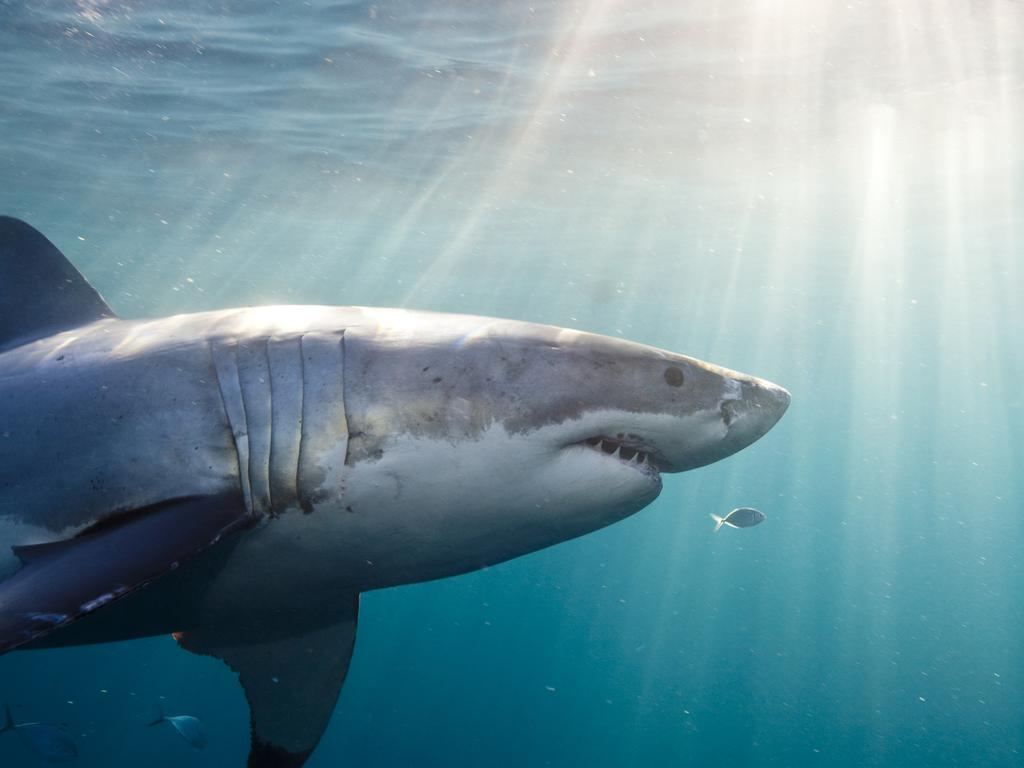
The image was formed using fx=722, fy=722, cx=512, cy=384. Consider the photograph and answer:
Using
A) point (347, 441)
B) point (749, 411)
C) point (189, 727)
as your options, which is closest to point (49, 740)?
point (189, 727)

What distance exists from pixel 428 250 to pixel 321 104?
49.1ft

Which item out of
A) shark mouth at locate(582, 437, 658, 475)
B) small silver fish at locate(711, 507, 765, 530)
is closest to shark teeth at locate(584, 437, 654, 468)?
shark mouth at locate(582, 437, 658, 475)

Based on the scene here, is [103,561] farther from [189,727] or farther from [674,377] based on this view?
[189,727]

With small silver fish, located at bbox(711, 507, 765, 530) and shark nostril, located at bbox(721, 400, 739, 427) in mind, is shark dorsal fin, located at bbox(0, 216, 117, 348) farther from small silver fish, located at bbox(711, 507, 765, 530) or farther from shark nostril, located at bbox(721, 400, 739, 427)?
small silver fish, located at bbox(711, 507, 765, 530)

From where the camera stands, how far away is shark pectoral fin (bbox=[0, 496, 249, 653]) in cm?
201

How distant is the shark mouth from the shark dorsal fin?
2.84 metres

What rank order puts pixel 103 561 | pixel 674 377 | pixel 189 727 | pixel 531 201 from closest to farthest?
pixel 103 561, pixel 674 377, pixel 189 727, pixel 531 201

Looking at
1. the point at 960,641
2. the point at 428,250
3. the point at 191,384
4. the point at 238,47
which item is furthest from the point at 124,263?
the point at 960,641

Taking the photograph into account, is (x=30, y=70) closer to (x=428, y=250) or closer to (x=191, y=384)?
(x=191, y=384)

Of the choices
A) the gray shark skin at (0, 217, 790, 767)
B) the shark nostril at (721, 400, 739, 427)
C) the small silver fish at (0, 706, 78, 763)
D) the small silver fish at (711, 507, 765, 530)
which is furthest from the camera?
the small silver fish at (711, 507, 765, 530)

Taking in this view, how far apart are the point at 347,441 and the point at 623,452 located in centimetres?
107

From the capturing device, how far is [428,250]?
32.1 m

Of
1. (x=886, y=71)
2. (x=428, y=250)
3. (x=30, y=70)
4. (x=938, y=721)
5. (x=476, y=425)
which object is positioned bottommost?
(x=938, y=721)

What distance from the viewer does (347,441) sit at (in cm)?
266
